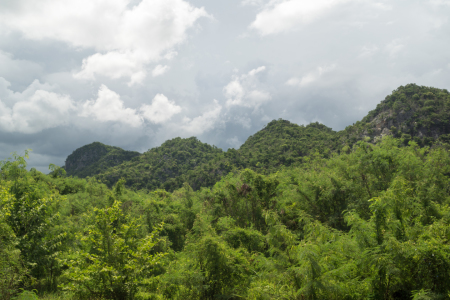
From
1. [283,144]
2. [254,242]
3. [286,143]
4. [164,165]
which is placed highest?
[286,143]

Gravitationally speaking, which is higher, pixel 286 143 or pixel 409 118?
pixel 409 118

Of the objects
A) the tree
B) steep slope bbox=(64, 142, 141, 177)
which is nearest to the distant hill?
steep slope bbox=(64, 142, 141, 177)

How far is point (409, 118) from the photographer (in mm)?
73688

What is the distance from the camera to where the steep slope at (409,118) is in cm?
6731

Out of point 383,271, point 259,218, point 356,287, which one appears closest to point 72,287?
point 356,287

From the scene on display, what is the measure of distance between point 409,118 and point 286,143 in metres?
40.7

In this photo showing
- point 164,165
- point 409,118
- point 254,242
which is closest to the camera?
point 254,242

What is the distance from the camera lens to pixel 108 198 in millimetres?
27203

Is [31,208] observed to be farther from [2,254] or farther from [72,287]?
[72,287]

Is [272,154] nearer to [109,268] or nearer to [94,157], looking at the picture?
[109,268]

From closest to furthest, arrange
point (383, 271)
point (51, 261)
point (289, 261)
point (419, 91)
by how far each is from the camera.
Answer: point (383, 271) < point (289, 261) < point (51, 261) < point (419, 91)

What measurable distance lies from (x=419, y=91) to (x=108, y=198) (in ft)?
326

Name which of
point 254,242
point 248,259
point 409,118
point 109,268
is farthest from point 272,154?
point 109,268

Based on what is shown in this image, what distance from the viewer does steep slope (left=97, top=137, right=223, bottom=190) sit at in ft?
343
